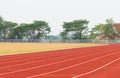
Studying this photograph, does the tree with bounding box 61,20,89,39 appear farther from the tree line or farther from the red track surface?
the red track surface

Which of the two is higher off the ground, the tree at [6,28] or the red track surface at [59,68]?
the tree at [6,28]

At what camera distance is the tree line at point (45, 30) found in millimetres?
106750

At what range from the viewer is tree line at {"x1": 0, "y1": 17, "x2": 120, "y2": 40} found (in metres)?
107

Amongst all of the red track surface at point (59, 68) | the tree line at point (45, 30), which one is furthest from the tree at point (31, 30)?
the red track surface at point (59, 68)

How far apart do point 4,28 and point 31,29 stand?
7.54 m

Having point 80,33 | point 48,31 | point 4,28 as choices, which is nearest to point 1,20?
point 4,28

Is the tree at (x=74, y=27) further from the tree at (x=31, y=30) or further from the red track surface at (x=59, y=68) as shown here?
the red track surface at (x=59, y=68)

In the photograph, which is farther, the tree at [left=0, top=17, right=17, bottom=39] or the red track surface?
the tree at [left=0, top=17, right=17, bottom=39]

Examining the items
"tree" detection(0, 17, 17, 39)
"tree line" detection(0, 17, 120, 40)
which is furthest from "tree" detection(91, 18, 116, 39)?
"tree" detection(0, 17, 17, 39)

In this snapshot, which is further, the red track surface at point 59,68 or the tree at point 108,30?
the tree at point 108,30

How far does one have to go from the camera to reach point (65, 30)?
11475cm

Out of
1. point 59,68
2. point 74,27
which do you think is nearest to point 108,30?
point 74,27

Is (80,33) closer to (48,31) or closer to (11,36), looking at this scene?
(48,31)

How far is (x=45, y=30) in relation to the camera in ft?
366
